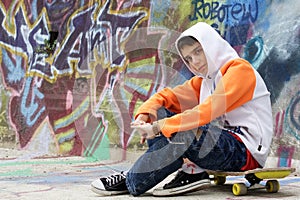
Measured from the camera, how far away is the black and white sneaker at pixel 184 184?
3.74 metres

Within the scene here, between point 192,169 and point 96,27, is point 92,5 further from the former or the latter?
point 192,169

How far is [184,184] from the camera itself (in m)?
3.76

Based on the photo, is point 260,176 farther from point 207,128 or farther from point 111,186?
point 111,186

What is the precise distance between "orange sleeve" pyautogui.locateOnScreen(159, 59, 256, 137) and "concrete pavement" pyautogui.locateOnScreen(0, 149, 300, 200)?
0.50 meters

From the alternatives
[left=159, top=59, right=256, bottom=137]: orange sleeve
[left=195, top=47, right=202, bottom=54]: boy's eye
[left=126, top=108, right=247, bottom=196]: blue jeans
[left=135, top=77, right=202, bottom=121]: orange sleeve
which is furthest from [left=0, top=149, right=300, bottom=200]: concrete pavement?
[left=195, top=47, right=202, bottom=54]: boy's eye

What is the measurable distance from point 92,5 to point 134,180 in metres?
4.09

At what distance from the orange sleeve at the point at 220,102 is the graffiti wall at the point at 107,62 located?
1.60 m

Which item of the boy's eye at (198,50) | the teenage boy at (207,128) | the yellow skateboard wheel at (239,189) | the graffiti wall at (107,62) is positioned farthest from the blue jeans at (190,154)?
the graffiti wall at (107,62)

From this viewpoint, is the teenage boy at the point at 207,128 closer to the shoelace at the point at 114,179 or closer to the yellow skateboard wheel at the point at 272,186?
the shoelace at the point at 114,179

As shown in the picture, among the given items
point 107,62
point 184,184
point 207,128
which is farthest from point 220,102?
point 107,62

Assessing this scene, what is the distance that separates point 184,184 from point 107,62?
11.7ft

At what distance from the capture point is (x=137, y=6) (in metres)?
6.74

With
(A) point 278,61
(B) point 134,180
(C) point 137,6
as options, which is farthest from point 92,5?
(B) point 134,180

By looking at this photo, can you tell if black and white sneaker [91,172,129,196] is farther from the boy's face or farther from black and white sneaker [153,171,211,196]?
the boy's face
